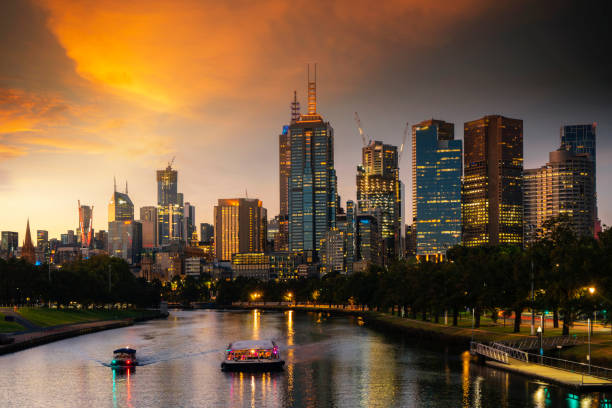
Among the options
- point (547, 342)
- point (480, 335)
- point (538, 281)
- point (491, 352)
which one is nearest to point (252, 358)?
point (491, 352)

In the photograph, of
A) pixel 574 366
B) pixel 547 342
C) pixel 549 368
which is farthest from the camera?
pixel 547 342

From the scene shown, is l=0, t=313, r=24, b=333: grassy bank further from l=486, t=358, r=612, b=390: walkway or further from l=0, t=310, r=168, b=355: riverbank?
l=486, t=358, r=612, b=390: walkway

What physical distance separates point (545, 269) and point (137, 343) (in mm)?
83103

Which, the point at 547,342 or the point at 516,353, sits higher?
the point at 547,342

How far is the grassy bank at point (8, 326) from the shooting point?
144 m

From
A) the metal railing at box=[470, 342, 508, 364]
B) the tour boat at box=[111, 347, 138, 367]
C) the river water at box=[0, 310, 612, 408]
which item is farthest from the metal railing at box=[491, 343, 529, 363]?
the tour boat at box=[111, 347, 138, 367]

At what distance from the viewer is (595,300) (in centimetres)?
9775

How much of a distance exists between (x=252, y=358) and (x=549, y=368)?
4129 centimetres

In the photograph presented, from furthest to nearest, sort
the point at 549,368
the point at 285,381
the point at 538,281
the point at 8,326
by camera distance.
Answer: the point at 8,326
the point at 538,281
the point at 285,381
the point at 549,368

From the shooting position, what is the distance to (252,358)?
335 ft

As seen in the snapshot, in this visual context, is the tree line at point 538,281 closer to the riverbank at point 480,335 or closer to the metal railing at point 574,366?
the riverbank at point 480,335

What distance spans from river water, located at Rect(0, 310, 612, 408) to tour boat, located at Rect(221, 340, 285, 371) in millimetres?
2520

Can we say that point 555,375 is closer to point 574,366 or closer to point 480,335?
point 574,366

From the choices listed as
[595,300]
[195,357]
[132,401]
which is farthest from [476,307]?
[132,401]
